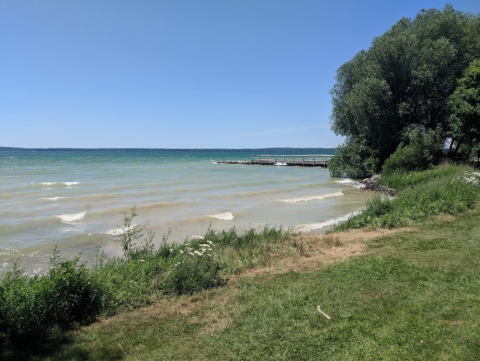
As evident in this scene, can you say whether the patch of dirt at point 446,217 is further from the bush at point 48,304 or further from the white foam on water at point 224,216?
the bush at point 48,304

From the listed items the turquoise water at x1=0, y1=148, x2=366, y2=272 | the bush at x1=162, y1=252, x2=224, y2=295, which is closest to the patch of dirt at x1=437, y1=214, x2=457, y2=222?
the turquoise water at x1=0, y1=148, x2=366, y2=272

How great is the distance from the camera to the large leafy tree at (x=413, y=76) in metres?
26.4

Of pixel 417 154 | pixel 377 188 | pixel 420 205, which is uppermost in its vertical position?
pixel 417 154

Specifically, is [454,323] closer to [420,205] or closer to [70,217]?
[420,205]

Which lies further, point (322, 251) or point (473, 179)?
point (473, 179)

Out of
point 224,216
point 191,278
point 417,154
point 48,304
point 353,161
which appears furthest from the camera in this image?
point 353,161

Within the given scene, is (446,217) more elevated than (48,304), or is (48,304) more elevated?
(446,217)

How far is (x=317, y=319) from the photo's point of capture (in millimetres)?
4738

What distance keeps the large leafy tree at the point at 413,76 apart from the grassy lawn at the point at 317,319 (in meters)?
23.0

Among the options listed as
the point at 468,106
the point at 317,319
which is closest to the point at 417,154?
the point at 468,106

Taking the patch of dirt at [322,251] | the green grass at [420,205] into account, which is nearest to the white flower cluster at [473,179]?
the green grass at [420,205]

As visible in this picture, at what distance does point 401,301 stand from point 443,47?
26758 millimetres

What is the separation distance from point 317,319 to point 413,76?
27.9m

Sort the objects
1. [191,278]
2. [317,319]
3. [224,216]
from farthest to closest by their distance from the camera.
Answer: [224,216]
[191,278]
[317,319]
